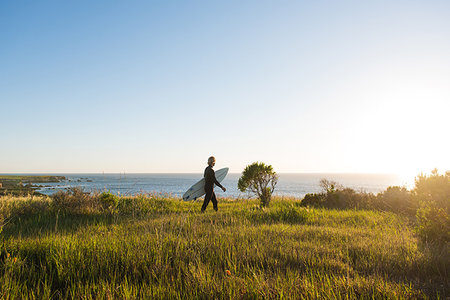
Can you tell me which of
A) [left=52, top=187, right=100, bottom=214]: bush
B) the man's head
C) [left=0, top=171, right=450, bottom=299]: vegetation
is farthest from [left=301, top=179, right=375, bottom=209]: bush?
[left=52, top=187, right=100, bottom=214]: bush

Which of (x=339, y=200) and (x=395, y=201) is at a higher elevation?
(x=395, y=201)

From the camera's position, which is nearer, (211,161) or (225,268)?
(225,268)

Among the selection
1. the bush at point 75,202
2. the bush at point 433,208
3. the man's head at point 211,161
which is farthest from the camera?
the man's head at point 211,161

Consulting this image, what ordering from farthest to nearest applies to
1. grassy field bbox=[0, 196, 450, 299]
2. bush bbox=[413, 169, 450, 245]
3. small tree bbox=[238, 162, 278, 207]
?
1. small tree bbox=[238, 162, 278, 207]
2. bush bbox=[413, 169, 450, 245]
3. grassy field bbox=[0, 196, 450, 299]

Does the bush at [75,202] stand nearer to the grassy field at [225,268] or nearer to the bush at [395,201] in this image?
the grassy field at [225,268]

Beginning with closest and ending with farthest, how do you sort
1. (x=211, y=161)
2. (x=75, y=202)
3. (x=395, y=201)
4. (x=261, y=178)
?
(x=75, y=202) < (x=211, y=161) < (x=395, y=201) < (x=261, y=178)

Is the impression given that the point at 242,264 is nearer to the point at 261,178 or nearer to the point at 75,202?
the point at 75,202

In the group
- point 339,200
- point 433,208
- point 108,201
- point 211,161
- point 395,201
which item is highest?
point 211,161

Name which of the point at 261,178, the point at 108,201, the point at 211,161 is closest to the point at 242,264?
the point at 211,161

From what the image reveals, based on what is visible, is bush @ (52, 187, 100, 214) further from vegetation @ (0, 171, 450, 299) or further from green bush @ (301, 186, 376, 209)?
green bush @ (301, 186, 376, 209)

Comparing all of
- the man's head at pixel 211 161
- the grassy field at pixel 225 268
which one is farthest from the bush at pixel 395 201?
the man's head at pixel 211 161

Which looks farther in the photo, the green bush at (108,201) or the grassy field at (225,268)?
the green bush at (108,201)

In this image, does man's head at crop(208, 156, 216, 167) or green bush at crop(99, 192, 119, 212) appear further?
man's head at crop(208, 156, 216, 167)

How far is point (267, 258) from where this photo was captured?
414 cm
